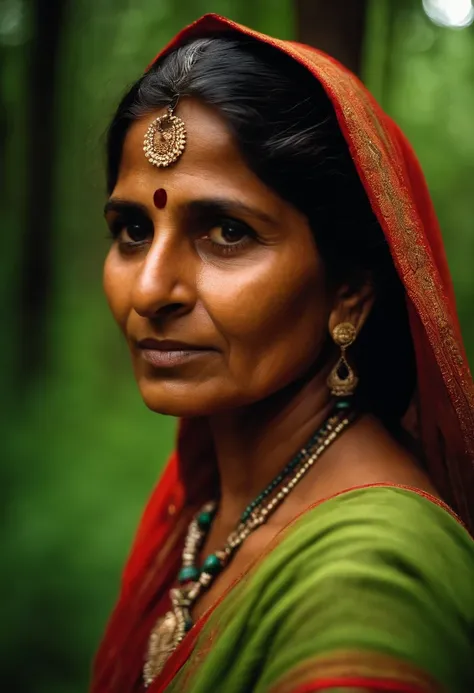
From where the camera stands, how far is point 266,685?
3.11 feet

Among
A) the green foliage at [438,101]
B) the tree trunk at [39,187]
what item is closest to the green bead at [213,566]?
the green foliage at [438,101]

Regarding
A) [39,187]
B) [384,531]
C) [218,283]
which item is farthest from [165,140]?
[39,187]

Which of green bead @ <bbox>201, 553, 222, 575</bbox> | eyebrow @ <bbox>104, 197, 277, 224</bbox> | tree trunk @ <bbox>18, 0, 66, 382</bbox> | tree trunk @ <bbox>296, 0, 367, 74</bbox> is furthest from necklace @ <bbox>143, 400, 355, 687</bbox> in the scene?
tree trunk @ <bbox>18, 0, 66, 382</bbox>

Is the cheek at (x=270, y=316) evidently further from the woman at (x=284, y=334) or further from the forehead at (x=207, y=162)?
the forehead at (x=207, y=162)

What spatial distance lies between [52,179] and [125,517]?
5.63 feet

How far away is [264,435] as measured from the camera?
1401 mm

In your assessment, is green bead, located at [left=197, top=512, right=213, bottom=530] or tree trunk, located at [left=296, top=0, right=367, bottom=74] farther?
tree trunk, located at [left=296, top=0, right=367, bottom=74]

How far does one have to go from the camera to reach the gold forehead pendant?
1.23 metres

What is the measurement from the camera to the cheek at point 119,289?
134 centimetres

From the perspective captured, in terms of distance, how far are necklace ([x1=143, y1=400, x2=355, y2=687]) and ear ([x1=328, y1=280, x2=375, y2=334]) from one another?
0.49ft

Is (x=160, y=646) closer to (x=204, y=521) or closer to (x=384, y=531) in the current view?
(x=204, y=521)

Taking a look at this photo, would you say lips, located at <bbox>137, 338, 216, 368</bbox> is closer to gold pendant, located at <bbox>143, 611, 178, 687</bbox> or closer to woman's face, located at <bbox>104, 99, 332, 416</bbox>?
woman's face, located at <bbox>104, 99, 332, 416</bbox>

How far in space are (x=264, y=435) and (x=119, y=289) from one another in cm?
39

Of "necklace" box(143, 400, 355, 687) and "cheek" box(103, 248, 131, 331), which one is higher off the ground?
"cheek" box(103, 248, 131, 331)
